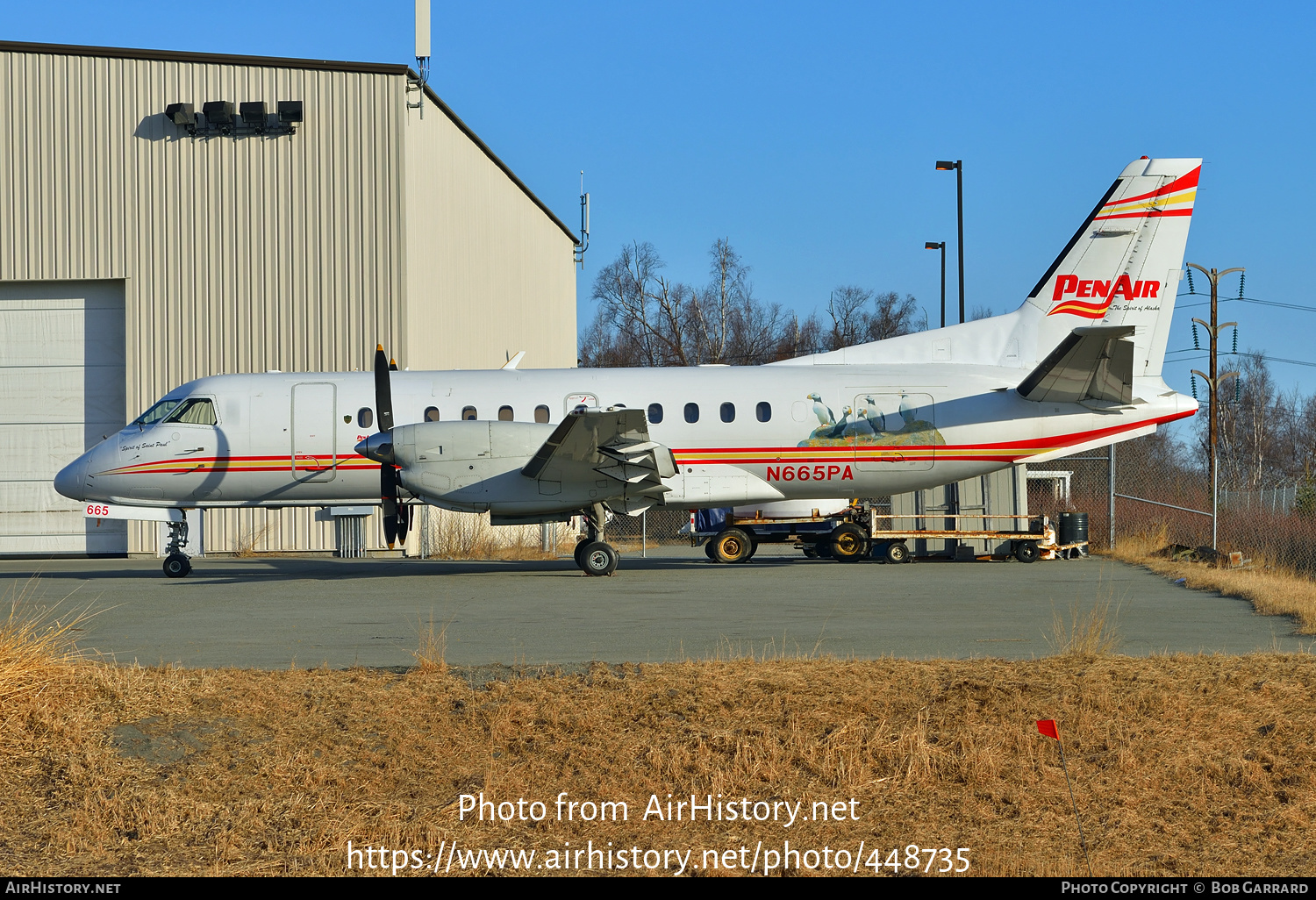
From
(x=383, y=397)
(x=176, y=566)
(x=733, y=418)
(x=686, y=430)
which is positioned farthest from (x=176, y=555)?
(x=733, y=418)

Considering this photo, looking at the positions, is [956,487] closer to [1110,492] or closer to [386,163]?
[1110,492]

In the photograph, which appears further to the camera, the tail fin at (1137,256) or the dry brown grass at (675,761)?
the tail fin at (1137,256)

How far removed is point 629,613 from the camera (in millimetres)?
13656

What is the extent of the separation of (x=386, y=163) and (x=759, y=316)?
146ft

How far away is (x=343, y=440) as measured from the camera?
19.5m

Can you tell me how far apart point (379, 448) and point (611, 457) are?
3.67 metres

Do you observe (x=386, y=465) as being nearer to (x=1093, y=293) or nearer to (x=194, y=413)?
(x=194, y=413)

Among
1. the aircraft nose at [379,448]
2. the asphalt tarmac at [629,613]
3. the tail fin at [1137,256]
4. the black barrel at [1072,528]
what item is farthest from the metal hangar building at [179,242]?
the black barrel at [1072,528]

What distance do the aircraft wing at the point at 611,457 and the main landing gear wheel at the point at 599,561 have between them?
75 cm

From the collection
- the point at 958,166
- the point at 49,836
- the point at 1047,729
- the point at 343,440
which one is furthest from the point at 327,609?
the point at 958,166

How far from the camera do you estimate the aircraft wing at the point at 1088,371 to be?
57.9 feet

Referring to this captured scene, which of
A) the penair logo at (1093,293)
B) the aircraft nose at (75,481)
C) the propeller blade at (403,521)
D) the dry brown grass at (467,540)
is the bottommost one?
the dry brown grass at (467,540)

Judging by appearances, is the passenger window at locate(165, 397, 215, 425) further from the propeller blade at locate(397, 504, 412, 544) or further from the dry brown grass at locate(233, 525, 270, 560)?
the dry brown grass at locate(233, 525, 270, 560)

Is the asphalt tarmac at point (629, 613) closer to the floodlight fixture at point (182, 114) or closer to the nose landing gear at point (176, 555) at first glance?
the nose landing gear at point (176, 555)
